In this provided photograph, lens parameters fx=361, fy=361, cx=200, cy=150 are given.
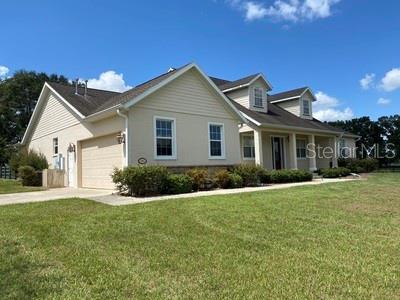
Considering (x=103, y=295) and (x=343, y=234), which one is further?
(x=343, y=234)

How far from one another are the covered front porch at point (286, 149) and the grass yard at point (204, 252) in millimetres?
13057

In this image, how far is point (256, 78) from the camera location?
76.3 feet

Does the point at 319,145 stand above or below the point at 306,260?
above

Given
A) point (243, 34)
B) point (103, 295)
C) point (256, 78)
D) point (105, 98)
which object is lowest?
point (103, 295)

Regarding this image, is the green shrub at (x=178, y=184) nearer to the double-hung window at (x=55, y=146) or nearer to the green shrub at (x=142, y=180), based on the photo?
the green shrub at (x=142, y=180)

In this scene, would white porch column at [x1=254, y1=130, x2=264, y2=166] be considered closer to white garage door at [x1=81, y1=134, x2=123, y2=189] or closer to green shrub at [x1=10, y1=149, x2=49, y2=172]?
white garage door at [x1=81, y1=134, x2=123, y2=189]

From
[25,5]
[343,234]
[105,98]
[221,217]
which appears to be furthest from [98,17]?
[343,234]

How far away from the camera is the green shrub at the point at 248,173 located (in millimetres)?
15938

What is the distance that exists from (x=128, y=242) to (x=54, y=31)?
53.2 feet

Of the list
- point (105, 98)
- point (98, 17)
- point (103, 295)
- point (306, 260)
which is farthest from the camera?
point (105, 98)

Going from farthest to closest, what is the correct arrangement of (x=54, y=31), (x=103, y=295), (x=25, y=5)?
(x=54, y=31) → (x=25, y=5) → (x=103, y=295)

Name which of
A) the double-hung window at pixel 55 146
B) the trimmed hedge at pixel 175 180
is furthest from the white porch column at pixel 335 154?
the double-hung window at pixel 55 146

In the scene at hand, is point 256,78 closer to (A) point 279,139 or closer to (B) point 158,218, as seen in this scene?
(A) point 279,139

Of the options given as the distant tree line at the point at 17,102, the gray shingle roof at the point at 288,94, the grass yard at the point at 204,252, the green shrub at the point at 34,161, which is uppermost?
the distant tree line at the point at 17,102
